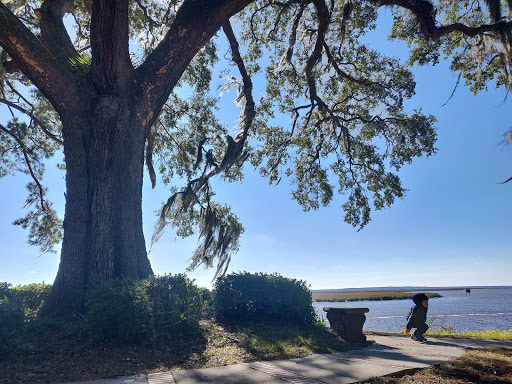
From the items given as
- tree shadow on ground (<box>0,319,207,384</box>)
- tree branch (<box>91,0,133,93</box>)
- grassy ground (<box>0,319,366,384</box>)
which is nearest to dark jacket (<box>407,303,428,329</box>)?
grassy ground (<box>0,319,366,384</box>)

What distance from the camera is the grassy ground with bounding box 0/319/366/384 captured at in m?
4.08

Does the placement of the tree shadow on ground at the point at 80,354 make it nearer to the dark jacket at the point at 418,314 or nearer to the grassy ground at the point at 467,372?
the grassy ground at the point at 467,372

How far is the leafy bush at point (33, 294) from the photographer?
780 cm

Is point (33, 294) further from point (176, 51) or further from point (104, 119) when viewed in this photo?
point (176, 51)

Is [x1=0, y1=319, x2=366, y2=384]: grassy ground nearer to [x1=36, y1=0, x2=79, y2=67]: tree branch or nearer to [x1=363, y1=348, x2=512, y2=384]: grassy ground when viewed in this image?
[x1=363, y1=348, x2=512, y2=384]: grassy ground

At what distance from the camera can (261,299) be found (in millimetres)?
7090

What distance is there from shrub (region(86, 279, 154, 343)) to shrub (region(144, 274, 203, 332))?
0.38 m

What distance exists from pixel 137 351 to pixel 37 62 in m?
5.57

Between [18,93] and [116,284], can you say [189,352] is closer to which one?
[116,284]

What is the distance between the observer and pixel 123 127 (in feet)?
23.0

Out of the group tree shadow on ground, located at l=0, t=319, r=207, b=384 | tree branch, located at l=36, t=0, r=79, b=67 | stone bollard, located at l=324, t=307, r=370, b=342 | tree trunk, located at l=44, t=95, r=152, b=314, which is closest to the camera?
tree shadow on ground, located at l=0, t=319, r=207, b=384

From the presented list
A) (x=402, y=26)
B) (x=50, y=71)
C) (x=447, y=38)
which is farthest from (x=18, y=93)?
(x=447, y=38)

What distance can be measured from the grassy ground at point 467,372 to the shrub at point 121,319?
10.0ft

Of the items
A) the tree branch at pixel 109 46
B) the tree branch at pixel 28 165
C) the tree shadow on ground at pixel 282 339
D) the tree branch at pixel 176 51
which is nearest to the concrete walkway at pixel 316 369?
Result: the tree shadow on ground at pixel 282 339
